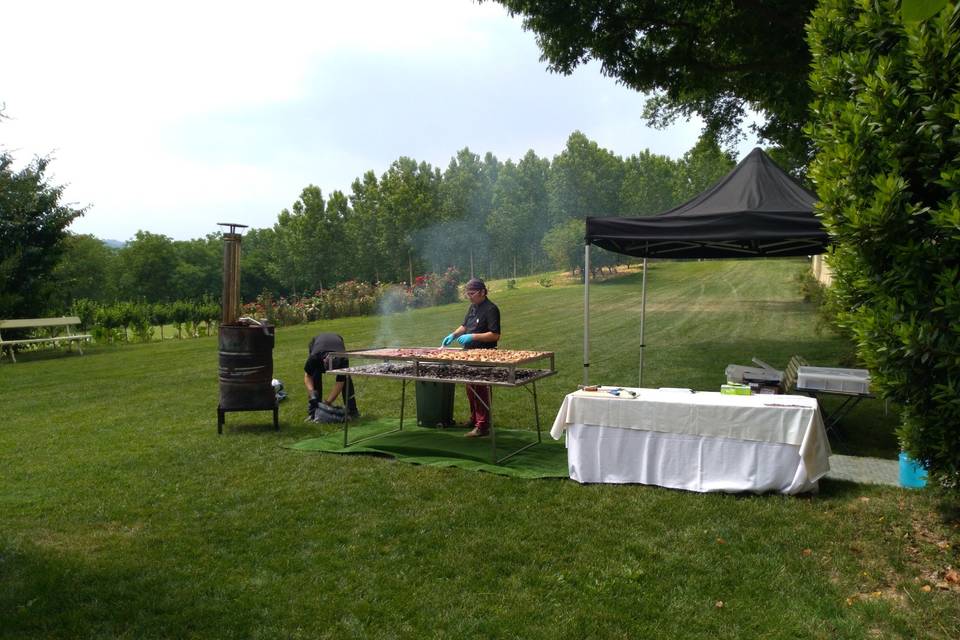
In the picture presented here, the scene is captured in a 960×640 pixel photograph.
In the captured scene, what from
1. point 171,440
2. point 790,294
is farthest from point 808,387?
point 790,294

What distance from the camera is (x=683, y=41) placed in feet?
33.0

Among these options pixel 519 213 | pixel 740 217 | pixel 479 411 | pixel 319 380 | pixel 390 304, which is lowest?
pixel 479 411

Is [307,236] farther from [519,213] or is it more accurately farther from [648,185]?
[648,185]

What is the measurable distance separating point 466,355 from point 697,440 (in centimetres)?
211

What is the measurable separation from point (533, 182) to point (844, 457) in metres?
43.7

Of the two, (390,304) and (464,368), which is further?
(390,304)

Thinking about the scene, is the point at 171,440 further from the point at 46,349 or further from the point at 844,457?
the point at 46,349

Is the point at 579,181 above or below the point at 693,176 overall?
below

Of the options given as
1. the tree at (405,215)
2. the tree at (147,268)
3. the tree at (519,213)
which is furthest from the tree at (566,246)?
the tree at (147,268)

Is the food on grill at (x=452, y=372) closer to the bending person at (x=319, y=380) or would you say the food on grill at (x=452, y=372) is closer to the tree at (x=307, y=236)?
the bending person at (x=319, y=380)

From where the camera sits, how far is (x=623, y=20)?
9.64m

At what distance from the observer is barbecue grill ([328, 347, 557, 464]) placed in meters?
5.69

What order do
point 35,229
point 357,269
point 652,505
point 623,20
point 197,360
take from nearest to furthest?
point 652,505
point 623,20
point 197,360
point 35,229
point 357,269

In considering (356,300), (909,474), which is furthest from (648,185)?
(909,474)
